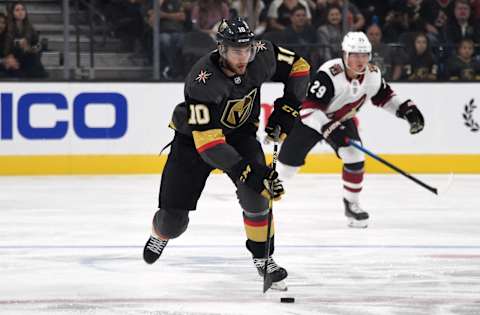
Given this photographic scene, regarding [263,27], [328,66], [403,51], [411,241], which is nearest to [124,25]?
[263,27]

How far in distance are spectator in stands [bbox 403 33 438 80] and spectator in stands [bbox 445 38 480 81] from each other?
0.14m

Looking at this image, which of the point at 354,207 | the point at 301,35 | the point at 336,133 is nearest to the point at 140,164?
the point at 301,35

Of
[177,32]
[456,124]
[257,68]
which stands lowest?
[456,124]

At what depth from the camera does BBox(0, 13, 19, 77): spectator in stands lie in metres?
9.59

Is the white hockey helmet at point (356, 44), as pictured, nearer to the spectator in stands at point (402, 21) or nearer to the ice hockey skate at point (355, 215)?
the ice hockey skate at point (355, 215)

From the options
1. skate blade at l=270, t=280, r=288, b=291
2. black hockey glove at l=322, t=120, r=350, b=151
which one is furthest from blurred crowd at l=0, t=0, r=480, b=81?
skate blade at l=270, t=280, r=288, b=291

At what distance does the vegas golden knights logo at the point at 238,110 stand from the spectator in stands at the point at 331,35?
17.6 ft

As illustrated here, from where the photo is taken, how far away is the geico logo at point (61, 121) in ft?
31.0

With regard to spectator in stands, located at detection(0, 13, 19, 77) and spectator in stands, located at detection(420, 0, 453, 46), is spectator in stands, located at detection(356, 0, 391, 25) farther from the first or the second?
spectator in stands, located at detection(0, 13, 19, 77)

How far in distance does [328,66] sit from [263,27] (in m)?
3.07

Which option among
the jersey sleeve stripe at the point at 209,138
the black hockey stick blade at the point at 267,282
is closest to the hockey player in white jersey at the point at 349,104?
the black hockey stick blade at the point at 267,282

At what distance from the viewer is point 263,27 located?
1005cm

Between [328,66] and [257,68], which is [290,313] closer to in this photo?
[257,68]

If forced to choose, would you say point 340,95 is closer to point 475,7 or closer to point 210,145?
point 210,145
